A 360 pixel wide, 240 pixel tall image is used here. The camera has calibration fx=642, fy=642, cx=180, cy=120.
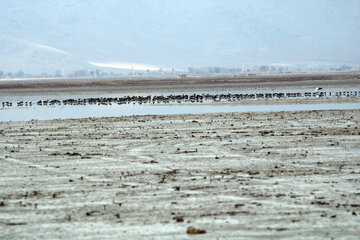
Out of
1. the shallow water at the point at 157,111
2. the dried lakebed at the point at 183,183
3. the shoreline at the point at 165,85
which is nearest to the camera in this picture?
the dried lakebed at the point at 183,183

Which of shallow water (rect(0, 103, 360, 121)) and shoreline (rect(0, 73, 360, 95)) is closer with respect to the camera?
shallow water (rect(0, 103, 360, 121))

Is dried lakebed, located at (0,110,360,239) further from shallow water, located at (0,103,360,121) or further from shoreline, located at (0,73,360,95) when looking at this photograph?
shoreline, located at (0,73,360,95)

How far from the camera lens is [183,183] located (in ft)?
45.3

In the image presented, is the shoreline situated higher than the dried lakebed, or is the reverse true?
the shoreline

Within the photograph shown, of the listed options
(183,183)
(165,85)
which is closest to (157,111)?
(183,183)

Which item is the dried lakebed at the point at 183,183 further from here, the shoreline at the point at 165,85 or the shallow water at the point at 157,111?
the shoreline at the point at 165,85

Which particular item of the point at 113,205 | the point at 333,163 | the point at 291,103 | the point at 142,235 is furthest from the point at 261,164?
the point at 291,103

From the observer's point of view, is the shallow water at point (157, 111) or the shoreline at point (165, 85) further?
the shoreline at point (165, 85)

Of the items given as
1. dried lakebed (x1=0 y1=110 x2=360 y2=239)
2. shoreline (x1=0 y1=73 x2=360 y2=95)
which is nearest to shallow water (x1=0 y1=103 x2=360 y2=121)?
dried lakebed (x1=0 y1=110 x2=360 y2=239)

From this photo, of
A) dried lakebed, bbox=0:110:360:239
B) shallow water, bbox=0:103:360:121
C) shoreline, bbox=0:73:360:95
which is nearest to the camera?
dried lakebed, bbox=0:110:360:239

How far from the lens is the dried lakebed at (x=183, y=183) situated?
1035 centimetres

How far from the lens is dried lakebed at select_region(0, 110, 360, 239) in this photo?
34.0 ft

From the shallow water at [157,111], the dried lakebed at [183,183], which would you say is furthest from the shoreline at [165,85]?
the dried lakebed at [183,183]

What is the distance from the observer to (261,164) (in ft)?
53.1
